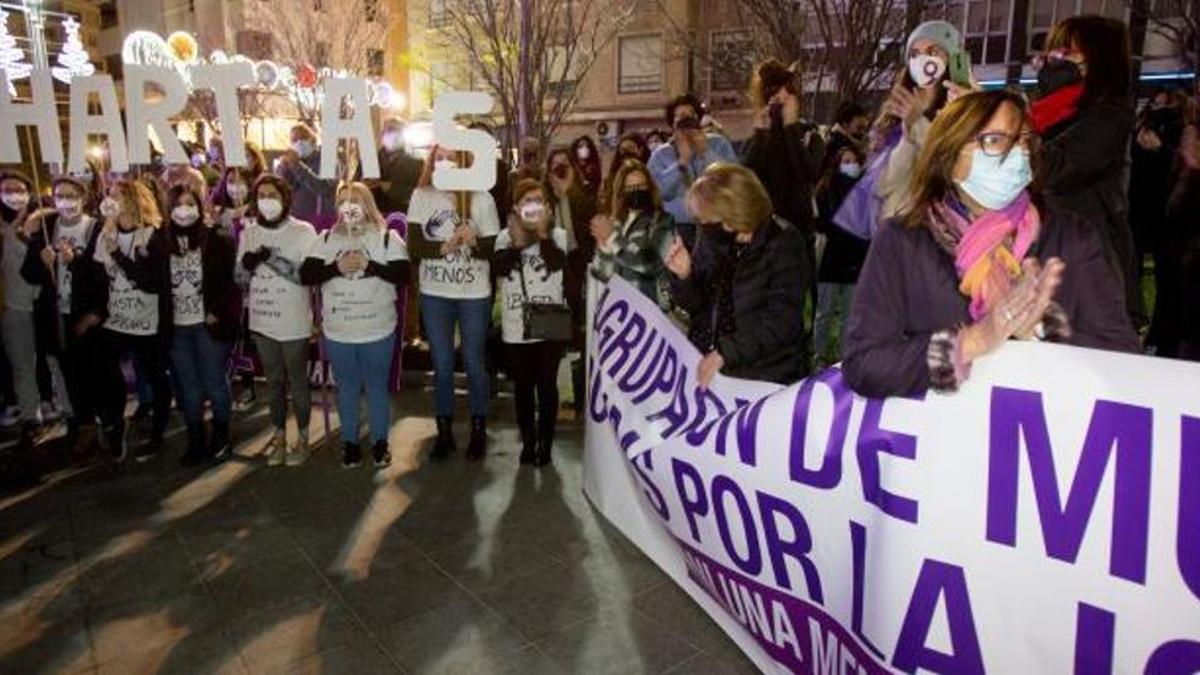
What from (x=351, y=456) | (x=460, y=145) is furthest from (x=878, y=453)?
(x=351, y=456)

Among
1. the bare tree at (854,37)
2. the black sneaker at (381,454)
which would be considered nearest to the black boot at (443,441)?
the black sneaker at (381,454)

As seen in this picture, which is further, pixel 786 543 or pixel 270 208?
pixel 270 208

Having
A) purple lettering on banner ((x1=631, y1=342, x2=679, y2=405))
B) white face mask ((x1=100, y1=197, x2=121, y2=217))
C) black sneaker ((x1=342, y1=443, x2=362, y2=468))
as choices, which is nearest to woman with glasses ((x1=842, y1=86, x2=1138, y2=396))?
purple lettering on banner ((x1=631, y1=342, x2=679, y2=405))

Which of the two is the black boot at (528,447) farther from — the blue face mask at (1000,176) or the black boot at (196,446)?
the blue face mask at (1000,176)

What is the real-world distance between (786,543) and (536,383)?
304 centimetres

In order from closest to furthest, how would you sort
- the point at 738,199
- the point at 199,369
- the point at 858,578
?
1. the point at 858,578
2. the point at 738,199
3. the point at 199,369

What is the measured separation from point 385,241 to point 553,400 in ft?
4.89

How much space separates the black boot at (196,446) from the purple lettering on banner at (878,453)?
4.73 meters

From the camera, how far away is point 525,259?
17.9 feet

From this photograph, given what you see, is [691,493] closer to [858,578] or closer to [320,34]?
[858,578]

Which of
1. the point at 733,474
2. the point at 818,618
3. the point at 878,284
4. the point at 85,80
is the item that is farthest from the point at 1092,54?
the point at 85,80

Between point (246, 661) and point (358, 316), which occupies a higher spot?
point (358, 316)

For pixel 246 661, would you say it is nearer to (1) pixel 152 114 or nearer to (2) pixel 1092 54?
(1) pixel 152 114

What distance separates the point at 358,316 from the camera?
5316 millimetres
